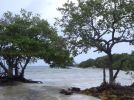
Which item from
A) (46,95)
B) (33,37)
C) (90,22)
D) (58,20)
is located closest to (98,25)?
(90,22)

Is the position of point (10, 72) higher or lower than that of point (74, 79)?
higher

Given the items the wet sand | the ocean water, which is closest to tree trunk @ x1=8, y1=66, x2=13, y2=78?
the ocean water

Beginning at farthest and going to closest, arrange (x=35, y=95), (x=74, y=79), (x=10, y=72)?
(x=74, y=79) → (x=10, y=72) → (x=35, y=95)

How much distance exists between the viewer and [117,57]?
38781 mm

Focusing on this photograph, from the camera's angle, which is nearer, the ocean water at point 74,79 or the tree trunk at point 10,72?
the tree trunk at point 10,72

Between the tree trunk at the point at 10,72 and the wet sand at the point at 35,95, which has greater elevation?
the tree trunk at the point at 10,72

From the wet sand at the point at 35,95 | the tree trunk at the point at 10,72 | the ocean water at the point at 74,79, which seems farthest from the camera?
the ocean water at the point at 74,79

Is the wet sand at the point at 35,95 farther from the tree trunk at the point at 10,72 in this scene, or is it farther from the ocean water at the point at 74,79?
the ocean water at the point at 74,79

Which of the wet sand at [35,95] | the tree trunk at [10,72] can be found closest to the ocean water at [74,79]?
the tree trunk at [10,72]

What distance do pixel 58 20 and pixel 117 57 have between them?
5.80m

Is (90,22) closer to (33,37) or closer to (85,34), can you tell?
(85,34)

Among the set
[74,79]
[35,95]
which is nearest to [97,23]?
[35,95]

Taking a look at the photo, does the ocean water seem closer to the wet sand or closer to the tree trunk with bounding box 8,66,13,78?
the tree trunk with bounding box 8,66,13,78

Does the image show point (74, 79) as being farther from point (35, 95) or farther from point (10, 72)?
point (35, 95)
